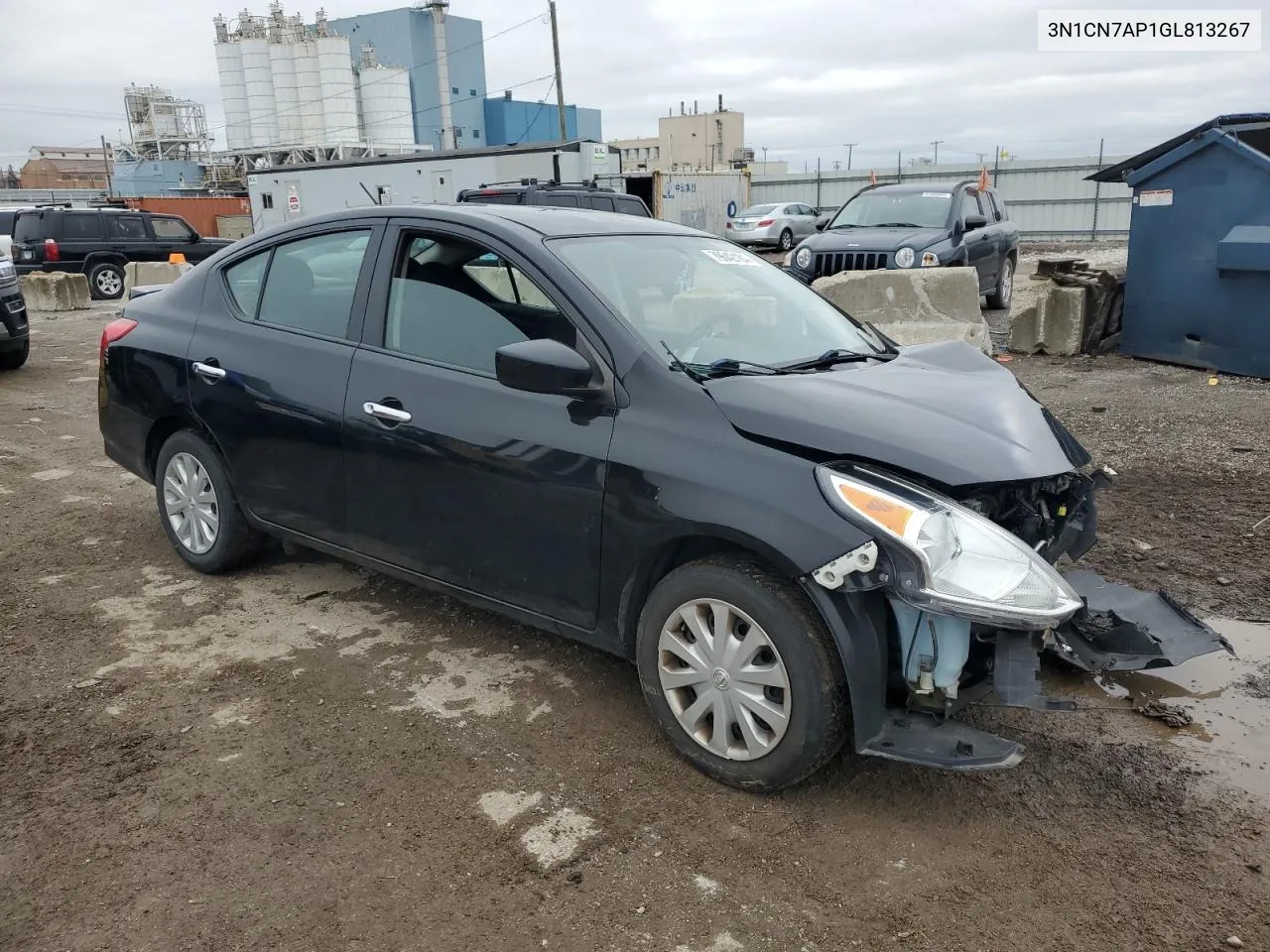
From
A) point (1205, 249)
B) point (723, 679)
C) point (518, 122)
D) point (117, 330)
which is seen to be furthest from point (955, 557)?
point (518, 122)

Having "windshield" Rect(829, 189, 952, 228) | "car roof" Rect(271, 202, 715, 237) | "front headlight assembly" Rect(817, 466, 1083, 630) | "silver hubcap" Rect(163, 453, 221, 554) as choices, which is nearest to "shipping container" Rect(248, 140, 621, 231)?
"windshield" Rect(829, 189, 952, 228)

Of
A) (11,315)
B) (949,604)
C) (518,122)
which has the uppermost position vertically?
(518,122)

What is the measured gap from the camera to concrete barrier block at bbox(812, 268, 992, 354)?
9789 millimetres

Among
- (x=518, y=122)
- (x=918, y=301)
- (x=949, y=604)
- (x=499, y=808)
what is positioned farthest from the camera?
(x=518, y=122)

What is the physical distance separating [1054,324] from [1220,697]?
7.32 meters

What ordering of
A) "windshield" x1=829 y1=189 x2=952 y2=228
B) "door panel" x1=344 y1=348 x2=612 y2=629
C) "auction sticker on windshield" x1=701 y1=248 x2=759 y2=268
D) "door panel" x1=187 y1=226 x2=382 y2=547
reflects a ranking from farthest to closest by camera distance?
"windshield" x1=829 y1=189 x2=952 y2=228 → "auction sticker on windshield" x1=701 y1=248 x2=759 y2=268 → "door panel" x1=187 y1=226 x2=382 y2=547 → "door panel" x1=344 y1=348 x2=612 y2=629

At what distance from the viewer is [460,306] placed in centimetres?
367

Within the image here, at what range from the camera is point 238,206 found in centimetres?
4575

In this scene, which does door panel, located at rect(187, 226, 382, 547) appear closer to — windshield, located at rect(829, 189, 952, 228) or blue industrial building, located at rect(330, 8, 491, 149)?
windshield, located at rect(829, 189, 952, 228)

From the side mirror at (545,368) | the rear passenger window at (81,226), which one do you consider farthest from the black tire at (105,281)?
the side mirror at (545,368)

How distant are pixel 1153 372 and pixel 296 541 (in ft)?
26.4

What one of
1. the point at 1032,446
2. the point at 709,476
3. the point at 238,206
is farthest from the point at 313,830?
the point at 238,206

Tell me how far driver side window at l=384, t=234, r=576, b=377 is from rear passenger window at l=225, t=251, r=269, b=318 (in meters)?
0.92

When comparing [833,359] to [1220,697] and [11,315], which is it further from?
[11,315]
